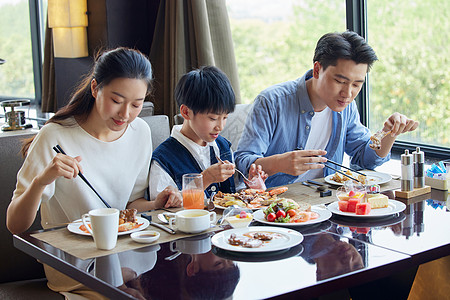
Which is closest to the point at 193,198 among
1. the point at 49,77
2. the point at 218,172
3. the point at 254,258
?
the point at 218,172

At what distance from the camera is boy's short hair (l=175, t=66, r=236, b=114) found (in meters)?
2.12

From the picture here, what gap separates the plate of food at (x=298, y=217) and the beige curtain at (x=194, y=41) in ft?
5.68

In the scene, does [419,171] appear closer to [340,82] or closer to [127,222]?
[340,82]

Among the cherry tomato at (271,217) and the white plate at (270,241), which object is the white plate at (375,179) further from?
the white plate at (270,241)

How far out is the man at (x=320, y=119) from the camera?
2236 mm

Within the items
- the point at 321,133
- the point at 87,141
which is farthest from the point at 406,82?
the point at 87,141

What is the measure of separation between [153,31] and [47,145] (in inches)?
81.3

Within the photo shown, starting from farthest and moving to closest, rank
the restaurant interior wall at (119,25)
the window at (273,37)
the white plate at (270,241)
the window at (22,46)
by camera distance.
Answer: the window at (22,46), the window at (273,37), the restaurant interior wall at (119,25), the white plate at (270,241)

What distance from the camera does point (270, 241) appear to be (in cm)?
147

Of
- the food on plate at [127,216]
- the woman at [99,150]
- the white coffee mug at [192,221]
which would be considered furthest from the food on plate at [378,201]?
the food on plate at [127,216]

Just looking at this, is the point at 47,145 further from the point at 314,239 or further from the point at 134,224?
the point at 314,239

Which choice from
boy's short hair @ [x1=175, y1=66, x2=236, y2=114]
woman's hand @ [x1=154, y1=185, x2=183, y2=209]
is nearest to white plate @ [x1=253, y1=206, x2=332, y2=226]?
woman's hand @ [x1=154, y1=185, x2=183, y2=209]

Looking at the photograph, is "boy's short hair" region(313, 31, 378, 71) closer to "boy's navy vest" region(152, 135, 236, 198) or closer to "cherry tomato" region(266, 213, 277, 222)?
"boy's navy vest" region(152, 135, 236, 198)

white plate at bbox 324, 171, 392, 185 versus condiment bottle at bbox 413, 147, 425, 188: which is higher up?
condiment bottle at bbox 413, 147, 425, 188
